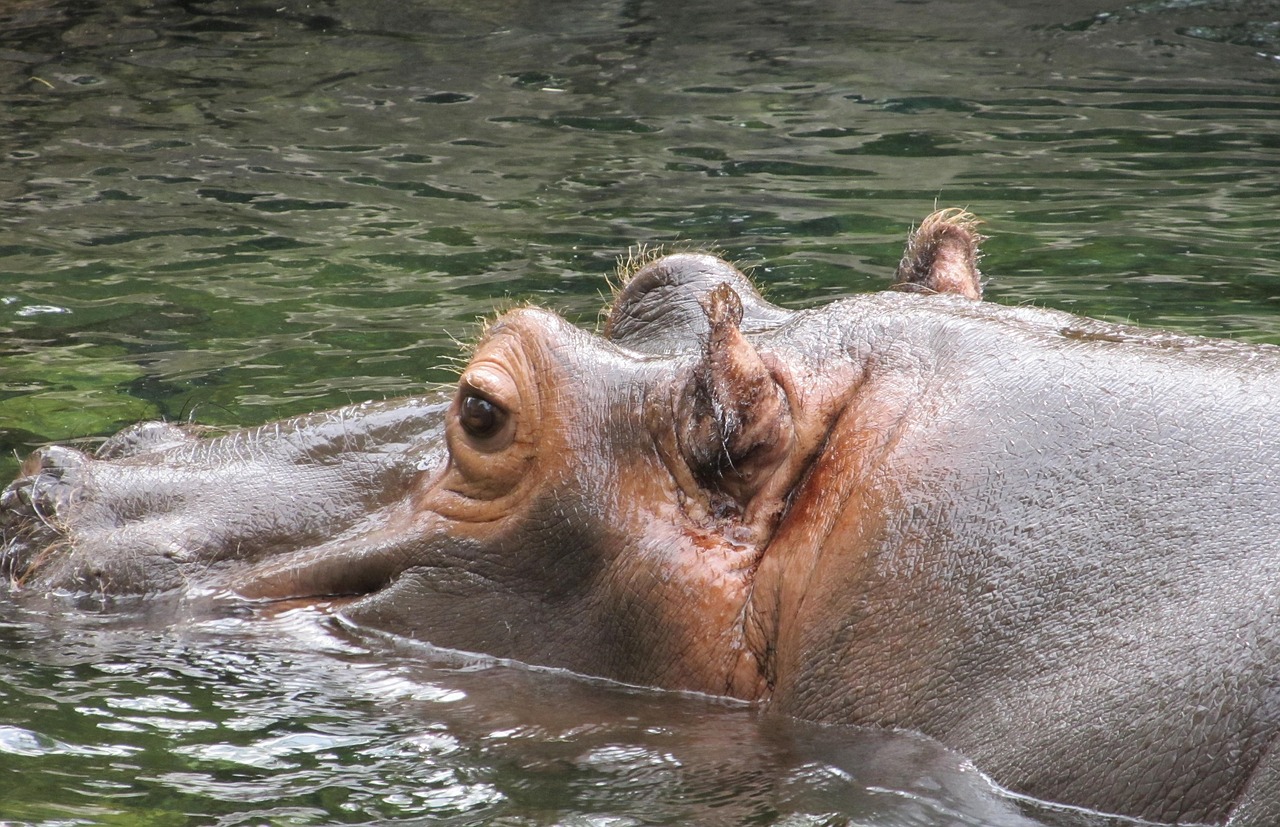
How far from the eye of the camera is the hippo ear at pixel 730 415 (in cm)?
398

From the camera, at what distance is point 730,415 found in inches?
158

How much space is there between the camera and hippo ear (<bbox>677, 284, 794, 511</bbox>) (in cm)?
398

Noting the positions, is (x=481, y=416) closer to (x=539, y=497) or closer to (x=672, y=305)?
(x=539, y=497)

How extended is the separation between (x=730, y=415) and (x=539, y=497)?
0.56 metres

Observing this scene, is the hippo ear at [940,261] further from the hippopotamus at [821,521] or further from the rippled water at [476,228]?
the rippled water at [476,228]

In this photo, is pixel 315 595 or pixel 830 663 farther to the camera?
pixel 315 595

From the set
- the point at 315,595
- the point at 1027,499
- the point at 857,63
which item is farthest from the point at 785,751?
the point at 857,63

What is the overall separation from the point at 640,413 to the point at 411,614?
33.4 inches

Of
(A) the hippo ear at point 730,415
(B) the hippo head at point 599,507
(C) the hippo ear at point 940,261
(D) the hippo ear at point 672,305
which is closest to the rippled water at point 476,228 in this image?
(B) the hippo head at point 599,507

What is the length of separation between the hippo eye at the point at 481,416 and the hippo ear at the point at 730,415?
462 mm

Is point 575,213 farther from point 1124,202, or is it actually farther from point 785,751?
point 785,751

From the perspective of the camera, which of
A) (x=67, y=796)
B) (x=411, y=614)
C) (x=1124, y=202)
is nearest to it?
(x=67, y=796)

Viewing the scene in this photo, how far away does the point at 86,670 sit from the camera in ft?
15.4

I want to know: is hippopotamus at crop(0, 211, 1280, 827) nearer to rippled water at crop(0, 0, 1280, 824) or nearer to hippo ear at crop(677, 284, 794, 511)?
hippo ear at crop(677, 284, 794, 511)
